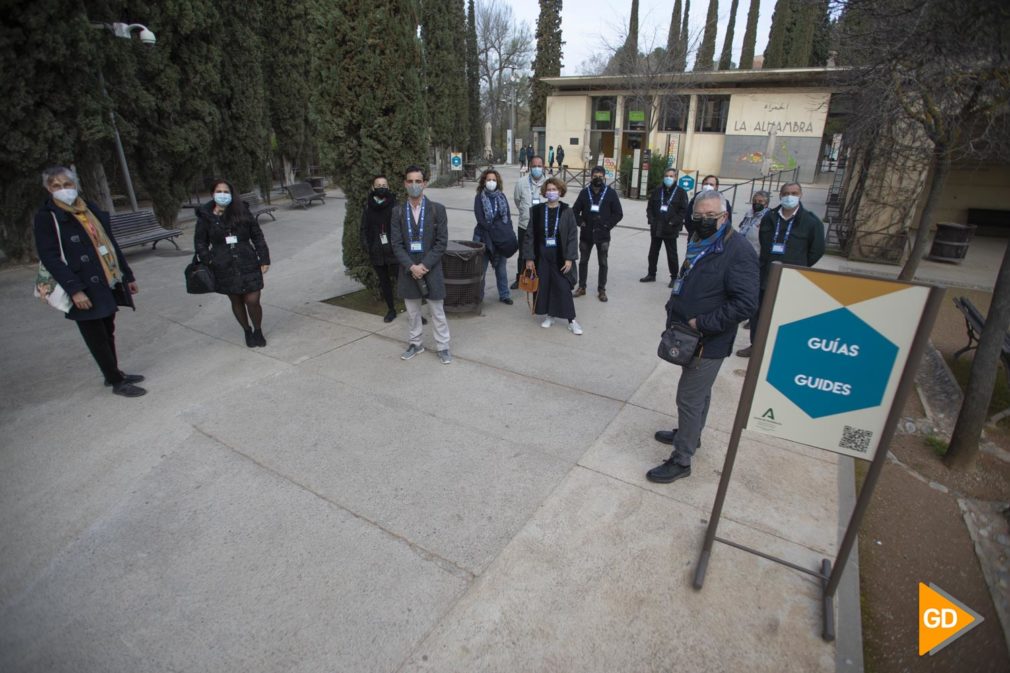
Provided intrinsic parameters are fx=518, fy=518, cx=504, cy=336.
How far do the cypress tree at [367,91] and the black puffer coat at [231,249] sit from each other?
5.39ft

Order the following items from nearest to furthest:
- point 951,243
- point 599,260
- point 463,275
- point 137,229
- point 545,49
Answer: point 463,275 < point 599,260 < point 137,229 < point 951,243 < point 545,49

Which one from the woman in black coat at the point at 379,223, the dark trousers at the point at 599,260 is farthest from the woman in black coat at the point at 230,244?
the dark trousers at the point at 599,260

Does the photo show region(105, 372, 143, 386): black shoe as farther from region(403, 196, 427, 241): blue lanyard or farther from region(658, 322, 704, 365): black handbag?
region(658, 322, 704, 365): black handbag

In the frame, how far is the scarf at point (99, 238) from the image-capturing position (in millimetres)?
4363

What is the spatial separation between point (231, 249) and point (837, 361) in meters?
5.45

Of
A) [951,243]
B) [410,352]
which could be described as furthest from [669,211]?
[951,243]

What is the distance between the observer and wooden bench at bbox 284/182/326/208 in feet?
52.5

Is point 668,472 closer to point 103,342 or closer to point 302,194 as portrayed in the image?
point 103,342

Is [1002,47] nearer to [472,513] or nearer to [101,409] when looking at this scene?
[472,513]

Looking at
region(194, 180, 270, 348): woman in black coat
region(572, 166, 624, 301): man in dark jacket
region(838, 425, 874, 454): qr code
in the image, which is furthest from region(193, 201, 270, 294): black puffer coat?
region(838, 425, 874, 454): qr code

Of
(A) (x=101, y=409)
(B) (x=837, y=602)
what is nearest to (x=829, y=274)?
(B) (x=837, y=602)

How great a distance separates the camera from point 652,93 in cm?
2183

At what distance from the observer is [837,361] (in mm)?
2359

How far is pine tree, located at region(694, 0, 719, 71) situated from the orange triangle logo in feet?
103
